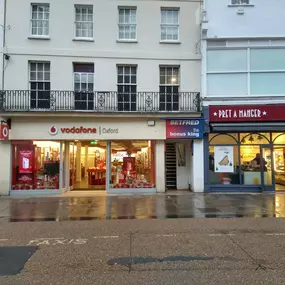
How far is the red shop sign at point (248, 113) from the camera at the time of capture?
14.9m

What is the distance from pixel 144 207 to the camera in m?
11.4

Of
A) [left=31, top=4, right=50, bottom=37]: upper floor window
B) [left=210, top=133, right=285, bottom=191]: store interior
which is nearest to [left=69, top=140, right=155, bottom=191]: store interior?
[left=210, top=133, right=285, bottom=191]: store interior

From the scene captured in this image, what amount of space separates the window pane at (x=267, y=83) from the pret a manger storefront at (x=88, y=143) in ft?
15.9

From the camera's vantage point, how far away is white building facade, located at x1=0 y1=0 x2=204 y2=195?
1480cm

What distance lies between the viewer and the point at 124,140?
15.4m

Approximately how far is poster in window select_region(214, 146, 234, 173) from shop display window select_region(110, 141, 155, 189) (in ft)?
10.3

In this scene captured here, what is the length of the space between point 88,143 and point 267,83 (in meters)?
9.33

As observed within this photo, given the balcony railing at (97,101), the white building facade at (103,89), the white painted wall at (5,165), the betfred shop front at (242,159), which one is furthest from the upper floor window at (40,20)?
the betfred shop front at (242,159)

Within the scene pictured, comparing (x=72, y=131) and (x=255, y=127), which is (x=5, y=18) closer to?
(x=72, y=131)

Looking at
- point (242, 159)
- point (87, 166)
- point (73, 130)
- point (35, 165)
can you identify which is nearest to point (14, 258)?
point (73, 130)

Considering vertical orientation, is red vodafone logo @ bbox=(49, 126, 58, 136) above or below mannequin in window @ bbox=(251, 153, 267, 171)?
above

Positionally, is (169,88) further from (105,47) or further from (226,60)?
(105,47)

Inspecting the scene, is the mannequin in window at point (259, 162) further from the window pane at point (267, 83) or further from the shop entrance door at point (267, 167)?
the window pane at point (267, 83)

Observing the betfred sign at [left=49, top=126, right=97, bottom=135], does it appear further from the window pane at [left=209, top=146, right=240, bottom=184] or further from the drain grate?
the drain grate
